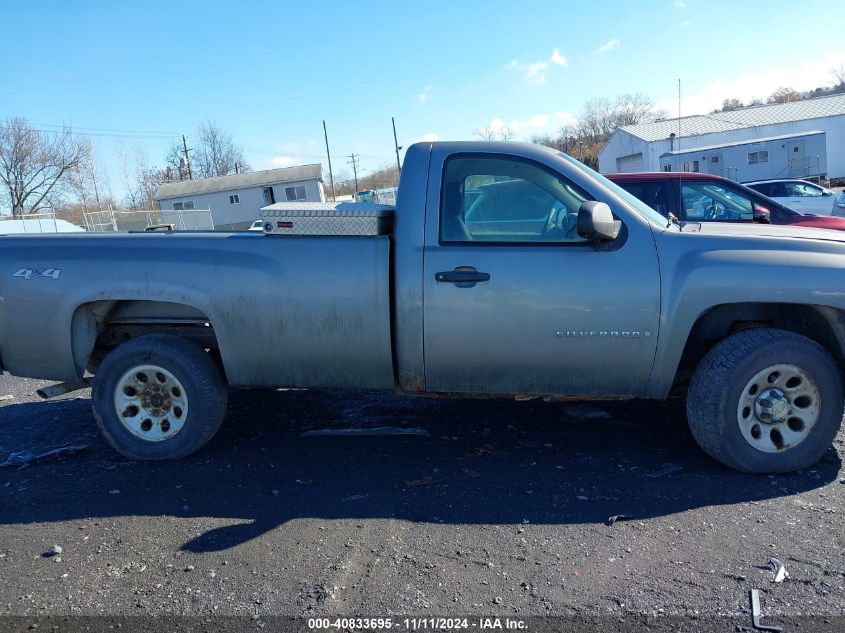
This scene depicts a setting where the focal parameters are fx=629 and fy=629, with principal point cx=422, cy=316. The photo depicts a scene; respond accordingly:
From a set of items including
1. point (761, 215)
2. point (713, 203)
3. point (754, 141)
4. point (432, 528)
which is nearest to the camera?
point (432, 528)

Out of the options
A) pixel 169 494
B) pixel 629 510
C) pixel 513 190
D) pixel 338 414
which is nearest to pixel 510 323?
pixel 513 190

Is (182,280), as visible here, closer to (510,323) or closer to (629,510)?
(510,323)

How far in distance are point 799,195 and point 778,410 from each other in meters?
15.4

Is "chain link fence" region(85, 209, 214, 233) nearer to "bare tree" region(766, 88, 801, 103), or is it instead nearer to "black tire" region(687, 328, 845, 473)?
"black tire" region(687, 328, 845, 473)

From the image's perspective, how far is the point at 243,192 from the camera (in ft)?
156

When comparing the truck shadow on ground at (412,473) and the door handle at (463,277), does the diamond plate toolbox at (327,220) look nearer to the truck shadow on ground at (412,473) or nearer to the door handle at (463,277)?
the door handle at (463,277)

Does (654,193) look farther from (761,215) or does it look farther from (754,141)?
(754,141)

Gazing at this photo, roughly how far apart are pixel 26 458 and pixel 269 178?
45.0 m

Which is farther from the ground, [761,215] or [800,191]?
[800,191]

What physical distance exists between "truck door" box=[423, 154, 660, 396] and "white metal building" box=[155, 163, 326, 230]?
44028 mm

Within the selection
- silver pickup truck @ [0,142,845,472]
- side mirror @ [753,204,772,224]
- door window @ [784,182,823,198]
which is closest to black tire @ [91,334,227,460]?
silver pickup truck @ [0,142,845,472]

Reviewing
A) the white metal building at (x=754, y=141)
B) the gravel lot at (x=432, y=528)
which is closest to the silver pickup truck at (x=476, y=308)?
the gravel lot at (x=432, y=528)

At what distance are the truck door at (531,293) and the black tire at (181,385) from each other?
1475 millimetres

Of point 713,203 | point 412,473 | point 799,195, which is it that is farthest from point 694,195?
point 799,195
